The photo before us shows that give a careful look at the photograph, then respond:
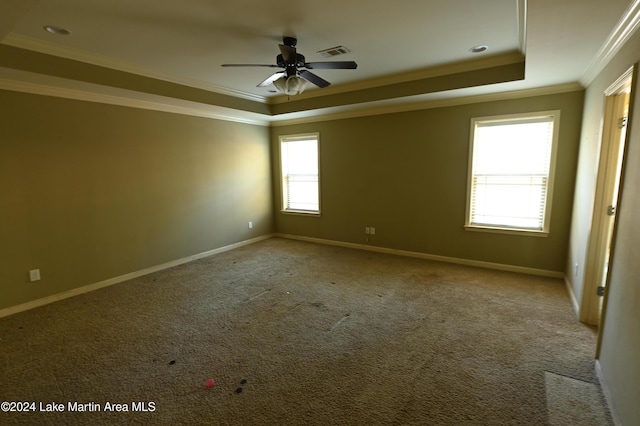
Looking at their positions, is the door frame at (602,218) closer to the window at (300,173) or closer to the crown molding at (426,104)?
the crown molding at (426,104)

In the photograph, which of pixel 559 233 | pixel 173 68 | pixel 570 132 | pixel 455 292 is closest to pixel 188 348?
pixel 455 292

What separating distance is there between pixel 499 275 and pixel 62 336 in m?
5.02

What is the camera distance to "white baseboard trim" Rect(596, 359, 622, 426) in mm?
1714

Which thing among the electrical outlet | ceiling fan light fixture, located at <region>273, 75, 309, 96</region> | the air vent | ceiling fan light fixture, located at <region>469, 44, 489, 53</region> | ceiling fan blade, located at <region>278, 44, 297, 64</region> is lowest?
the electrical outlet

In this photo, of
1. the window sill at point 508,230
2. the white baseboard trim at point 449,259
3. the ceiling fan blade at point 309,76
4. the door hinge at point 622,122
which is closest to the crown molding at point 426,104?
the door hinge at point 622,122

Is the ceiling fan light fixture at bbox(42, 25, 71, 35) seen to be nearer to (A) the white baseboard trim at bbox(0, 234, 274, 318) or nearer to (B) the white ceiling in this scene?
(B) the white ceiling

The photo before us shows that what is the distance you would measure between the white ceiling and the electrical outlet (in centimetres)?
208

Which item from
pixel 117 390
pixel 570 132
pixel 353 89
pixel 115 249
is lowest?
pixel 117 390

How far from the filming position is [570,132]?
366 cm

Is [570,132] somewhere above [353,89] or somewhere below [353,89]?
below

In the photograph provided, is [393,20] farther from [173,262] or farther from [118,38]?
[173,262]

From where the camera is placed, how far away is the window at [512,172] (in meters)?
3.87

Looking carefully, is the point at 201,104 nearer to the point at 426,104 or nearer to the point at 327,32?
the point at 327,32

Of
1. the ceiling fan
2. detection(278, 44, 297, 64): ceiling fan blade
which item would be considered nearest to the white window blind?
the ceiling fan
